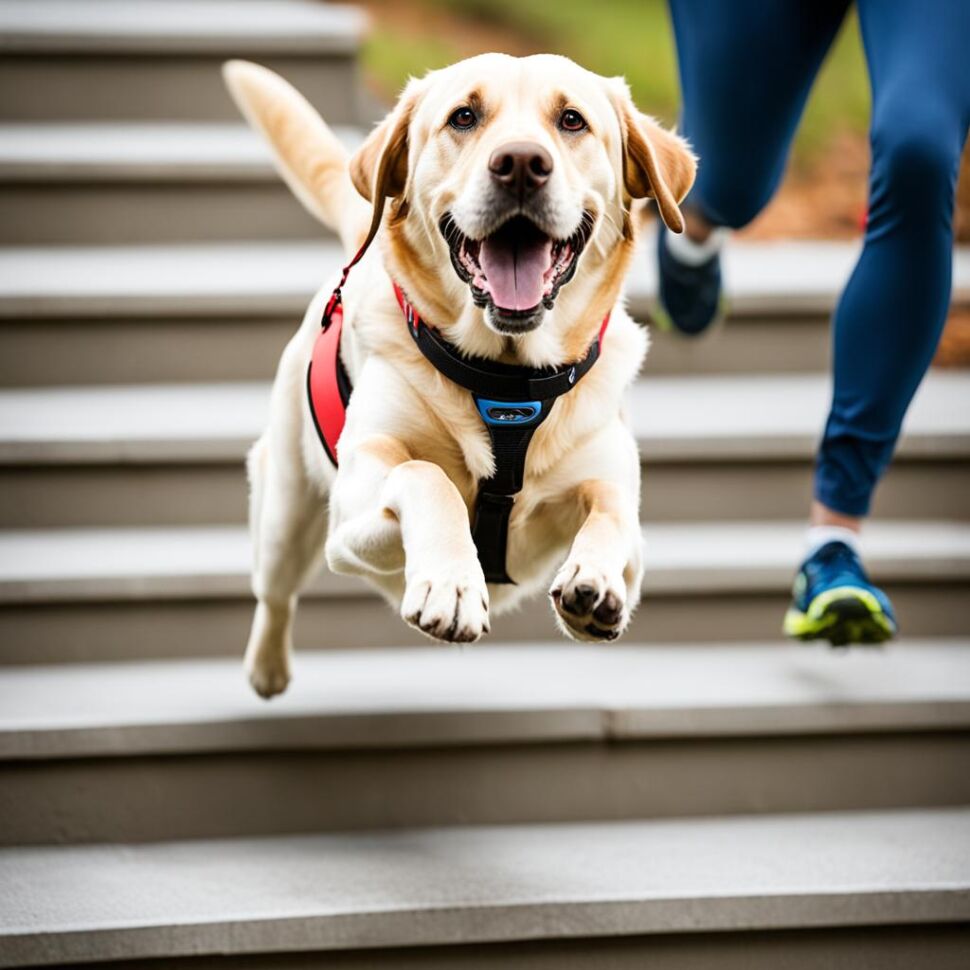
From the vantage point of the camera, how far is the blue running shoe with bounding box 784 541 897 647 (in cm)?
244

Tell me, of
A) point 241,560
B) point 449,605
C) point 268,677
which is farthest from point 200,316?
point 449,605

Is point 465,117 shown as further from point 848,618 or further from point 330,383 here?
point 848,618

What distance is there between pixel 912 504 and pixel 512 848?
1220 mm

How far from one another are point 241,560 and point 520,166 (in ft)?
4.21

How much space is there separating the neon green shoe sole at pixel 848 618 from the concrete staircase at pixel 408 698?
0.70 feet

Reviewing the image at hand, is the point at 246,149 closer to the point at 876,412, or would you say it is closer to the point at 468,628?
the point at 876,412

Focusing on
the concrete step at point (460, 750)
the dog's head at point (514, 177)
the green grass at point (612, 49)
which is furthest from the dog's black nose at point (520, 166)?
the green grass at point (612, 49)

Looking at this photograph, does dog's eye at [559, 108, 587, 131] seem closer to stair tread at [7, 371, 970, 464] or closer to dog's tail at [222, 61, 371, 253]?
dog's tail at [222, 61, 371, 253]

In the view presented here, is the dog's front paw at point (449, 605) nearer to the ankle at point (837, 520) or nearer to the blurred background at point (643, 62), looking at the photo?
the ankle at point (837, 520)

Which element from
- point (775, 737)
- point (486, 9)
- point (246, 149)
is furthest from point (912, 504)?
point (486, 9)

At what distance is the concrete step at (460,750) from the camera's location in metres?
2.53

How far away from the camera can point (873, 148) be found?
2.30m

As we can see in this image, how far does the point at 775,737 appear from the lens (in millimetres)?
2648

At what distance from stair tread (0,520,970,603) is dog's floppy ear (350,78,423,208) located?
100cm
